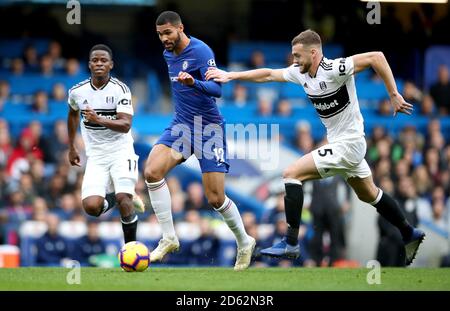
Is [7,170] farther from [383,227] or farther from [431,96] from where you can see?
[431,96]

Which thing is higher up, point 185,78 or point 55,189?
point 185,78

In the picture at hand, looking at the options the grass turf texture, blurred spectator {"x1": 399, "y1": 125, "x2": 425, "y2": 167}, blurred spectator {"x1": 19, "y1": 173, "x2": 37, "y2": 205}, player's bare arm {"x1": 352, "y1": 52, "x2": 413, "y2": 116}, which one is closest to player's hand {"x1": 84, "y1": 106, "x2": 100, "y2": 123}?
the grass turf texture

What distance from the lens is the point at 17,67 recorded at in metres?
20.3

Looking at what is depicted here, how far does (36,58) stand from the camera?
814 inches

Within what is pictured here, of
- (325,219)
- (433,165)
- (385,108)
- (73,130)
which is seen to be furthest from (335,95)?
(385,108)

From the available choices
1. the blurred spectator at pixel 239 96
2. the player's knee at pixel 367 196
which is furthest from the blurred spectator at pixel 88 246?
the player's knee at pixel 367 196

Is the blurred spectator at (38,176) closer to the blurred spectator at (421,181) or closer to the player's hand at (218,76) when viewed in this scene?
the blurred spectator at (421,181)

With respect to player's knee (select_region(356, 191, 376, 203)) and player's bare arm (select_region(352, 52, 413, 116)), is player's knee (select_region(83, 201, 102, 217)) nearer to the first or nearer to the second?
player's knee (select_region(356, 191, 376, 203))

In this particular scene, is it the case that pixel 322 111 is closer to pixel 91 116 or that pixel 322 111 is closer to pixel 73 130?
pixel 91 116

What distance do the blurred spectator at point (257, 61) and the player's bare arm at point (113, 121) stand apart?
9.61 m

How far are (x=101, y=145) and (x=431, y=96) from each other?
10856 mm

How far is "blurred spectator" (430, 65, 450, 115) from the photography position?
21047mm

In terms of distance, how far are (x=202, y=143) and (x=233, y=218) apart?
89cm
